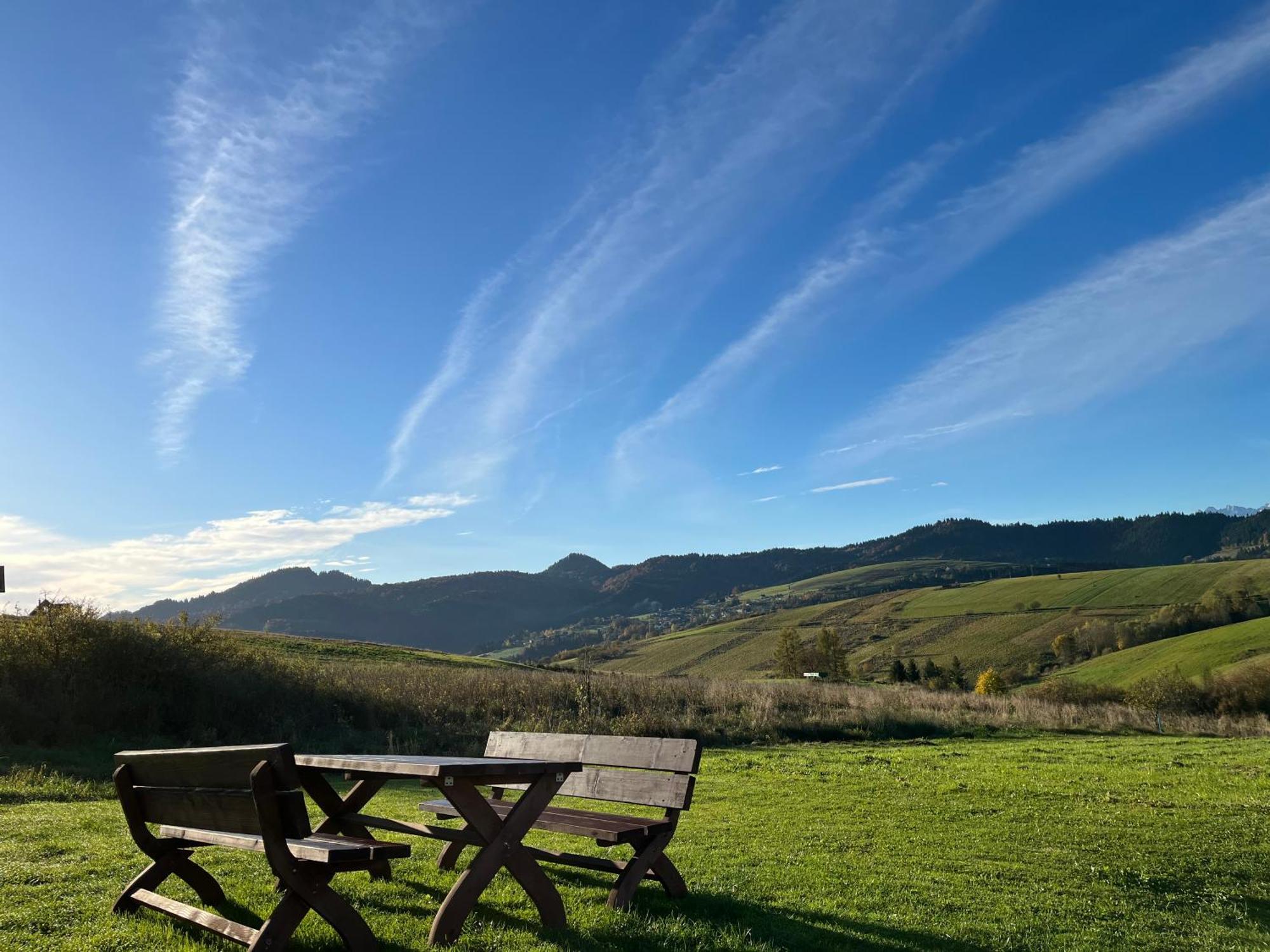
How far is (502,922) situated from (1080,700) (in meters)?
45.3

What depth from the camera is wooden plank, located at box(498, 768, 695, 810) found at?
6.14 meters

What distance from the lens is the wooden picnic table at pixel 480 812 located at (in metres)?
4.94

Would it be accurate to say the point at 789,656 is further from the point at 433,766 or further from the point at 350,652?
the point at 433,766

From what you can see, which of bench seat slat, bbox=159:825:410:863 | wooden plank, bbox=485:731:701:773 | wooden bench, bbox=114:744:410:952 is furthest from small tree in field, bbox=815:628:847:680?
bench seat slat, bbox=159:825:410:863

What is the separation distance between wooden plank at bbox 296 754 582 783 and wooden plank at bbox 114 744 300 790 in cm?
61

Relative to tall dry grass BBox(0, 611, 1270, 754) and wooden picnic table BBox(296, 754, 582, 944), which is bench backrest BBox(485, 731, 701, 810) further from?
tall dry grass BBox(0, 611, 1270, 754)

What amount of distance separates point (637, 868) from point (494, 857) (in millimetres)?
1223

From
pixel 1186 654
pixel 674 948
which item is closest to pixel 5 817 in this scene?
pixel 674 948

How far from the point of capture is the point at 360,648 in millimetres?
52188

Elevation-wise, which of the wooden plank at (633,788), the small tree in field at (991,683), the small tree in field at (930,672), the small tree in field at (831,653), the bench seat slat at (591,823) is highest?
the wooden plank at (633,788)

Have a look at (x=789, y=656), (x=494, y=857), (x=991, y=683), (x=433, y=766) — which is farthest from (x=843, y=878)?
(x=789, y=656)

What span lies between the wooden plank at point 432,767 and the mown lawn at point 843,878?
967 mm

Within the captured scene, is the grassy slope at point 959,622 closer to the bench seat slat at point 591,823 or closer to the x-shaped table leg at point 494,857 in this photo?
the bench seat slat at point 591,823

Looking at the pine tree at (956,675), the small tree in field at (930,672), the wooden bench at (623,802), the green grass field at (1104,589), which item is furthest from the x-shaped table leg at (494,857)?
the green grass field at (1104,589)
